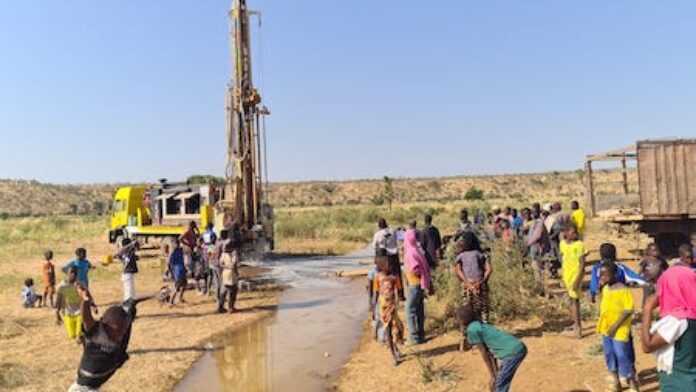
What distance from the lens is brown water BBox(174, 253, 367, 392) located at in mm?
8289

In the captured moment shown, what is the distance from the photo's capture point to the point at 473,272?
8.38 m

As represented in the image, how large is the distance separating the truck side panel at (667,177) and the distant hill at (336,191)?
74055 mm

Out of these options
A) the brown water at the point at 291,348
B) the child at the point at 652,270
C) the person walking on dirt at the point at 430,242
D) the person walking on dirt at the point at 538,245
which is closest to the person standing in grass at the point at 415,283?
the brown water at the point at 291,348

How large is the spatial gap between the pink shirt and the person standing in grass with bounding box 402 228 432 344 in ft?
14.8

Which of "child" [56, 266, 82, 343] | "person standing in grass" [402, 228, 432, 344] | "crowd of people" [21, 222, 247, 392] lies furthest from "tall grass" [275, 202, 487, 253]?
"child" [56, 266, 82, 343]

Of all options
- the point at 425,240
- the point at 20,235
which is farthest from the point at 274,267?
the point at 20,235

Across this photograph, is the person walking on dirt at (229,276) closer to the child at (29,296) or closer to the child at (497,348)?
the child at (29,296)

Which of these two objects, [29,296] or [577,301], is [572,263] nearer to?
[577,301]

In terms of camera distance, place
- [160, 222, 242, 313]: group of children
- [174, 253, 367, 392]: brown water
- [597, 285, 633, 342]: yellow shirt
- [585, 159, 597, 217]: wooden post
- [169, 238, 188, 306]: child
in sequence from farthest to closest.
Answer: [585, 159, 597, 217]: wooden post → [169, 238, 188, 306]: child → [160, 222, 242, 313]: group of children → [174, 253, 367, 392]: brown water → [597, 285, 633, 342]: yellow shirt

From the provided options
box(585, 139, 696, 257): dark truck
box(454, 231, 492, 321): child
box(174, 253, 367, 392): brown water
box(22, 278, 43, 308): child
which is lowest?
box(174, 253, 367, 392): brown water

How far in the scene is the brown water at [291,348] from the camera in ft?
27.2

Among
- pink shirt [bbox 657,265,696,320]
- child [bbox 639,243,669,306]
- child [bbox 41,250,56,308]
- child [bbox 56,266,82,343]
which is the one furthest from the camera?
child [bbox 41,250,56,308]

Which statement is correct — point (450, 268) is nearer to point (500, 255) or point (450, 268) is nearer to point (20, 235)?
point (500, 255)

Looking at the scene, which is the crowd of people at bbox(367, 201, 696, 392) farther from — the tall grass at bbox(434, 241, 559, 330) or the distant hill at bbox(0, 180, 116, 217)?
the distant hill at bbox(0, 180, 116, 217)
